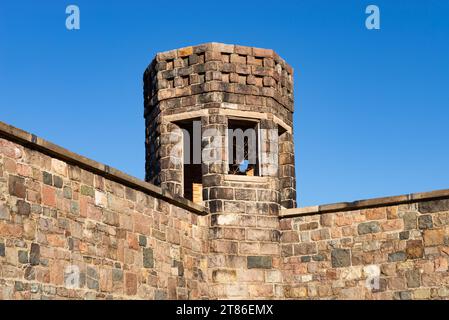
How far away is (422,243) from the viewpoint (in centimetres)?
1081

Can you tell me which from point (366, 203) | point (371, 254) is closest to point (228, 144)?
point (366, 203)

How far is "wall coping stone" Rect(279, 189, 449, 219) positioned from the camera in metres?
10.8

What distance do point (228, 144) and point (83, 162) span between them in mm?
3976

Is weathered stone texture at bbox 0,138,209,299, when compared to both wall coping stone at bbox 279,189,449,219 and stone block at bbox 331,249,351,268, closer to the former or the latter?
wall coping stone at bbox 279,189,449,219

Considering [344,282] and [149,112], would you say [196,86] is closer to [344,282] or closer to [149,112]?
[149,112]

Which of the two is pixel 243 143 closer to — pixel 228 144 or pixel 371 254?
pixel 228 144

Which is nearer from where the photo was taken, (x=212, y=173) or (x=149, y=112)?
(x=212, y=173)
